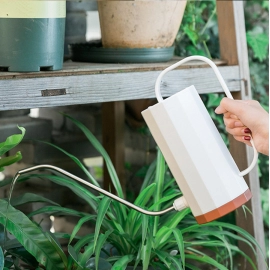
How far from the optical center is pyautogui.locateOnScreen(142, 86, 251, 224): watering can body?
1.06 metres

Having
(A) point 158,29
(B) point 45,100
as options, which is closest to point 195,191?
(B) point 45,100

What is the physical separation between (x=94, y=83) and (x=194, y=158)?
1.58 feet

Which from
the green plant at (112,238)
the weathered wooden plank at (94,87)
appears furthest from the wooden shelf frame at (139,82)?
the green plant at (112,238)

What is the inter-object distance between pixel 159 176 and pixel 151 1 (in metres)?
0.48

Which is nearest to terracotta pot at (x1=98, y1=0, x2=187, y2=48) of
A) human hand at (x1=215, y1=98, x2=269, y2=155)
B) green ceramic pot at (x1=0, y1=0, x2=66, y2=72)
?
green ceramic pot at (x1=0, y1=0, x2=66, y2=72)

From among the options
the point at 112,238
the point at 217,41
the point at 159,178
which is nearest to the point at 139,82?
the point at 159,178

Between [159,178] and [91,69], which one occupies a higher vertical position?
[91,69]

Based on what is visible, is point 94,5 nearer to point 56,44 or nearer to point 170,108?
point 56,44

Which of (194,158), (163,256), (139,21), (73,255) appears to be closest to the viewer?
(194,158)

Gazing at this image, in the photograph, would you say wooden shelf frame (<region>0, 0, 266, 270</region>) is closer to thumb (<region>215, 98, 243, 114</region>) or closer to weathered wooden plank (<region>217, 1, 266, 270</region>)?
weathered wooden plank (<region>217, 1, 266, 270</region>)

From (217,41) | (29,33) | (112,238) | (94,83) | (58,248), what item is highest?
(29,33)

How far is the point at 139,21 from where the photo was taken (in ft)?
5.41

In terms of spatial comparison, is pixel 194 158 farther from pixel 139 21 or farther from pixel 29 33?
pixel 139 21

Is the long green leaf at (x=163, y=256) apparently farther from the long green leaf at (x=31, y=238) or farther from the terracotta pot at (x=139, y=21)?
the terracotta pot at (x=139, y=21)
